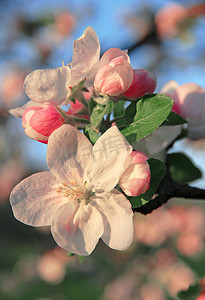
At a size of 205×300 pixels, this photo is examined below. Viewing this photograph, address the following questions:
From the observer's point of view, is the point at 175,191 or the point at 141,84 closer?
the point at 141,84

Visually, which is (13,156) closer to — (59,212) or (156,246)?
(156,246)

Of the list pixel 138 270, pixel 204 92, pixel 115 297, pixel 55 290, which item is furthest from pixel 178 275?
pixel 204 92

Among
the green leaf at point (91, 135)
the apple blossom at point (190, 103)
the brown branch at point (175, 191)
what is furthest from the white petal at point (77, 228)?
the apple blossom at point (190, 103)

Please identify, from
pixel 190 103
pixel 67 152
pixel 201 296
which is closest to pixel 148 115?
pixel 67 152

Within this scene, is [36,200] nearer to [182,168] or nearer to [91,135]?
[91,135]

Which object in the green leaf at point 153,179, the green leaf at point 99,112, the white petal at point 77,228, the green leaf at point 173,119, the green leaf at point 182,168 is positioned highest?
the green leaf at point 99,112

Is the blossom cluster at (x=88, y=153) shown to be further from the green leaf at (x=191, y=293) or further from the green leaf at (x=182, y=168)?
the green leaf at (x=191, y=293)

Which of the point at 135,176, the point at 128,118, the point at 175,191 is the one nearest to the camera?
the point at 135,176
